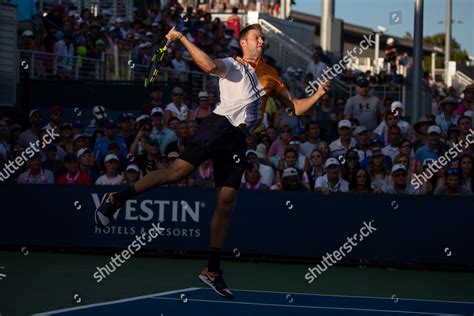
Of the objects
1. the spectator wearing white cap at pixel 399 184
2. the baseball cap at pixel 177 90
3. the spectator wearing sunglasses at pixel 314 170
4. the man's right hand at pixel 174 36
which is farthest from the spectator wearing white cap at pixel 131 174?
the man's right hand at pixel 174 36

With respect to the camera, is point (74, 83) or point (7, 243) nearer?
point (7, 243)

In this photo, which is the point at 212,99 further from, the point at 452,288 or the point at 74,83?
the point at 452,288

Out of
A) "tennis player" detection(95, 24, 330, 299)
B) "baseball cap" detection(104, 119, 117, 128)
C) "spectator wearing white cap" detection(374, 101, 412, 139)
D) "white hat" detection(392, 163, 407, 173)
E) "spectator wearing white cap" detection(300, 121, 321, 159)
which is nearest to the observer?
"tennis player" detection(95, 24, 330, 299)

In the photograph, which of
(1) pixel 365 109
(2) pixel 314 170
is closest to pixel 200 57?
(2) pixel 314 170

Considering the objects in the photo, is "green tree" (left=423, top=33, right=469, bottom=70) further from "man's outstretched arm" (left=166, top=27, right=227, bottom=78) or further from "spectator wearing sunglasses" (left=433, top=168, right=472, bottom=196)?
"man's outstretched arm" (left=166, top=27, right=227, bottom=78)

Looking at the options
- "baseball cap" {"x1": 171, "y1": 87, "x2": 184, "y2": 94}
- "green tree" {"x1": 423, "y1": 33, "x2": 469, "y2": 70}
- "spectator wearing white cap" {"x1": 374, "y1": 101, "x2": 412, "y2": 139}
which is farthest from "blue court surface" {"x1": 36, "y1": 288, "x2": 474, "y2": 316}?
"green tree" {"x1": 423, "y1": 33, "x2": 469, "y2": 70}

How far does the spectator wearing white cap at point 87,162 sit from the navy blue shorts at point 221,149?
6.45 m

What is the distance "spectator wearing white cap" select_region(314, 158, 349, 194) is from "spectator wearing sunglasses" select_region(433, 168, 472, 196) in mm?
1373

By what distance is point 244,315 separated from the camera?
974 centimetres

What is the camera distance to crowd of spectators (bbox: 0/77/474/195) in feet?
49.6

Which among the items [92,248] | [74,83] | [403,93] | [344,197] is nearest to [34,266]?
[92,248]

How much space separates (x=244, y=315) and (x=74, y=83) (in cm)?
1115

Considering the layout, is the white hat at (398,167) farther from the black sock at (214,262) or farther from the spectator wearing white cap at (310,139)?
the black sock at (214,262)

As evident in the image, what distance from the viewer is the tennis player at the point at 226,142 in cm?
999
